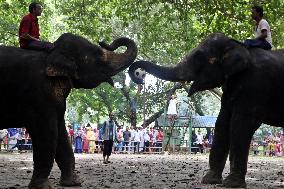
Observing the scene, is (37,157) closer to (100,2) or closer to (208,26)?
(208,26)

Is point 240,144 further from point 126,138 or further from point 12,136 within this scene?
point 126,138

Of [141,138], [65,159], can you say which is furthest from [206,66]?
[141,138]

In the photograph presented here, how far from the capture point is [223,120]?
30.3 feet

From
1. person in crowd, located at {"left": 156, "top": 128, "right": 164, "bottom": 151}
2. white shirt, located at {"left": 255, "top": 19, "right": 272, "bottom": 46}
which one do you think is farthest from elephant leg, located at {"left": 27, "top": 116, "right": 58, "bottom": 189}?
person in crowd, located at {"left": 156, "top": 128, "right": 164, "bottom": 151}

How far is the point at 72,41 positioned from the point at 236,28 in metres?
10.2

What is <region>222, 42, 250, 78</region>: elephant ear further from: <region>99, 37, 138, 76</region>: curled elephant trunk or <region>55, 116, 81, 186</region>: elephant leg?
<region>55, 116, 81, 186</region>: elephant leg

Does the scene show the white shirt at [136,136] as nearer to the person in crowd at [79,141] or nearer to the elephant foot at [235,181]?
the person in crowd at [79,141]

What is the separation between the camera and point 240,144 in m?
8.54

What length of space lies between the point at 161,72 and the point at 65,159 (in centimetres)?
204

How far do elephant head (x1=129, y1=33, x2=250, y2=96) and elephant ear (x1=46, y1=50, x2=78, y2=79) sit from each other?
1.07 meters

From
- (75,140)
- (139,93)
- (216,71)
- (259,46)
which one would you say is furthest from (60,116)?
(139,93)

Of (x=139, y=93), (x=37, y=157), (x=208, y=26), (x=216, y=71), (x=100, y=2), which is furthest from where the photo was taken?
(x=139, y=93)

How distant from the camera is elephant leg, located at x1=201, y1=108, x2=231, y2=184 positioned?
9250mm

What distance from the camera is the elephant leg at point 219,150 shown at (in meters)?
9.25
